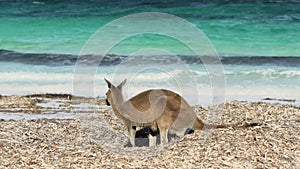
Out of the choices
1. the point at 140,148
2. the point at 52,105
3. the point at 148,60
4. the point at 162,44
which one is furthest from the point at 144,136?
the point at 162,44

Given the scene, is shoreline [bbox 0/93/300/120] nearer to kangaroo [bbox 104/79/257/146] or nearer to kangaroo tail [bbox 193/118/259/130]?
kangaroo tail [bbox 193/118/259/130]

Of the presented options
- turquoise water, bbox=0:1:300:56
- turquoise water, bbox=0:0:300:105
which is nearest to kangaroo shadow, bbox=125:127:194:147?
turquoise water, bbox=0:0:300:105

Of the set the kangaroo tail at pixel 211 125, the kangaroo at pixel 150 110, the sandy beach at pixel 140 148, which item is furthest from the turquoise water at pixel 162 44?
the kangaroo at pixel 150 110

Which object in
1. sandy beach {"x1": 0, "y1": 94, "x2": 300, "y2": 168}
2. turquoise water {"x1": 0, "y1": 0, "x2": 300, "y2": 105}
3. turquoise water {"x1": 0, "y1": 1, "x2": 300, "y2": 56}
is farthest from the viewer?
turquoise water {"x1": 0, "y1": 1, "x2": 300, "y2": 56}

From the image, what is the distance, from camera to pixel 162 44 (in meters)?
18.6

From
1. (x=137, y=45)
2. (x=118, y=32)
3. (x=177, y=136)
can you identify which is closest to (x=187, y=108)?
(x=177, y=136)

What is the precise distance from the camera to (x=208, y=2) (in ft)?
89.3

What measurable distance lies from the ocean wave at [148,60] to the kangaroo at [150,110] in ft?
25.7

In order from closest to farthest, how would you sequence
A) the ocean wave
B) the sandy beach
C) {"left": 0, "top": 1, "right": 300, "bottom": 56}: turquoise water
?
the sandy beach < the ocean wave < {"left": 0, "top": 1, "right": 300, "bottom": 56}: turquoise water

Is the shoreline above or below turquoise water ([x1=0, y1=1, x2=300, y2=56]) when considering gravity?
below

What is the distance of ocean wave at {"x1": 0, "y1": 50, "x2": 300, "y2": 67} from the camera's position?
14.6m

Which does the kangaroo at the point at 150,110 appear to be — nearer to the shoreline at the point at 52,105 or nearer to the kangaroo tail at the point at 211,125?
the kangaroo tail at the point at 211,125

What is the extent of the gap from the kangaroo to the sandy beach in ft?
0.56

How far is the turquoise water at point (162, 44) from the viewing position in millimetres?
11125
